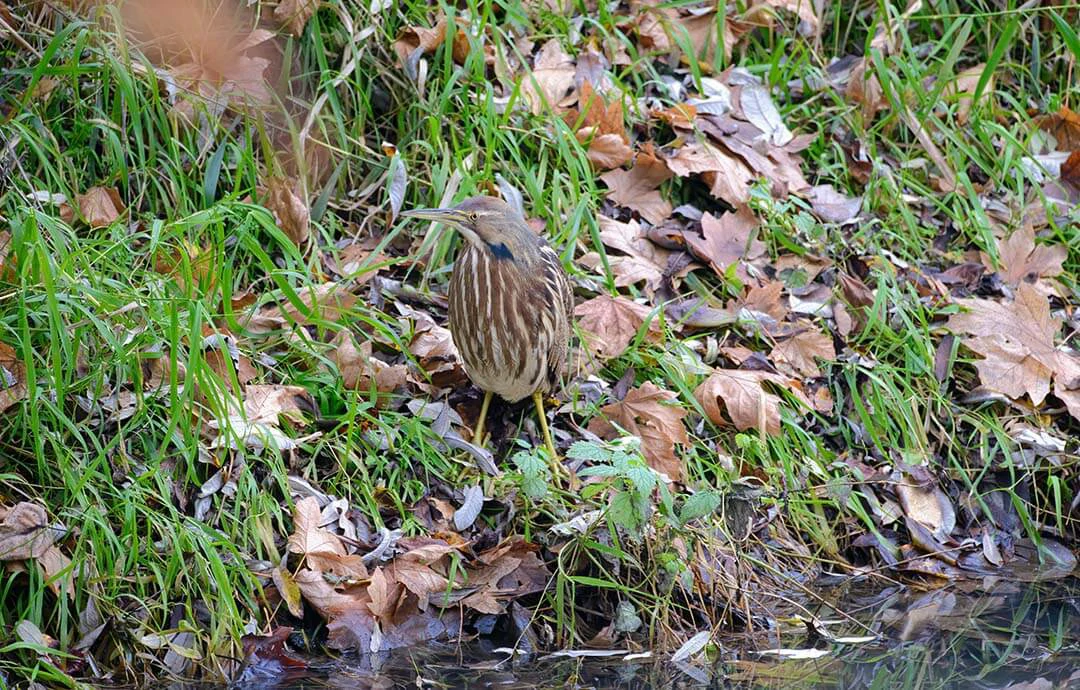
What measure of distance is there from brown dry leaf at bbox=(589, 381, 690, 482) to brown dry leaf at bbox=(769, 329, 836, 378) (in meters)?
0.68

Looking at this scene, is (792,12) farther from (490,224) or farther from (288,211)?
(288,211)

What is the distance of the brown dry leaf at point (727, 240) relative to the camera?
627 cm

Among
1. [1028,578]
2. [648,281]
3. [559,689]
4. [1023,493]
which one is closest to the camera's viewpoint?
[559,689]

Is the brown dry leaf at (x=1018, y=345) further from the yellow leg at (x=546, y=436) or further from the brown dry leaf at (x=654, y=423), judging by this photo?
the yellow leg at (x=546, y=436)

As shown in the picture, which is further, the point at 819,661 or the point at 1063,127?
the point at 1063,127

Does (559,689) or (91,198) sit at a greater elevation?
(91,198)

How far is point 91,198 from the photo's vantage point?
5.65 m

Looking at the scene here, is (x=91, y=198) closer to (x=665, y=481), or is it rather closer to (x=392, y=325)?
(x=392, y=325)

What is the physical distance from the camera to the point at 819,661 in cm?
462

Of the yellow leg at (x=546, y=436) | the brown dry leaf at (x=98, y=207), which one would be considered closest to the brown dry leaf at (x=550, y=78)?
the yellow leg at (x=546, y=436)

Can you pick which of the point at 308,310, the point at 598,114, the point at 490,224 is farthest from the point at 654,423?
the point at 598,114

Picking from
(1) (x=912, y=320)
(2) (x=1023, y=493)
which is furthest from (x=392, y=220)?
(2) (x=1023, y=493)

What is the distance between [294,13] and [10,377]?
2.22 metres

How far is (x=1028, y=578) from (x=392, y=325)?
2686mm
